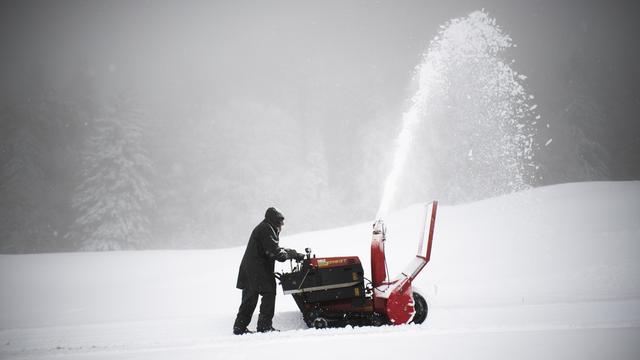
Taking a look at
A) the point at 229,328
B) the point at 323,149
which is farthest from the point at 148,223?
the point at 229,328

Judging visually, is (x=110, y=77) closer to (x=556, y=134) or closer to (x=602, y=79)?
(x=556, y=134)

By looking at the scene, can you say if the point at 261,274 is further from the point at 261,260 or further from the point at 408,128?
the point at 408,128

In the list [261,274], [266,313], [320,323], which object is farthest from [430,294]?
[261,274]

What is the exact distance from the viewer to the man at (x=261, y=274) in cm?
528

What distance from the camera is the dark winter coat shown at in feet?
17.3

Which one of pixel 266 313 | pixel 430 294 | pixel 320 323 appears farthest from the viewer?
pixel 430 294

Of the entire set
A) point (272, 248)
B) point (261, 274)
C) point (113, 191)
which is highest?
point (113, 191)

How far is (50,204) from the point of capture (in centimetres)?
3092

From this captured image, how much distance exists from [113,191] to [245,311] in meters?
A: 27.2

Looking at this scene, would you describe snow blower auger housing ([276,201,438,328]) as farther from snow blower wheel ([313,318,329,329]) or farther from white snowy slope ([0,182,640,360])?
white snowy slope ([0,182,640,360])

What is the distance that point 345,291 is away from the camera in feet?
17.1

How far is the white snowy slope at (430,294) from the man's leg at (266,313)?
31cm

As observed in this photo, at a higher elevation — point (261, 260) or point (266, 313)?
point (261, 260)

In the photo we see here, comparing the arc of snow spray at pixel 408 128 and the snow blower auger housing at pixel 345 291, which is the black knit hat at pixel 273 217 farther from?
the arc of snow spray at pixel 408 128
